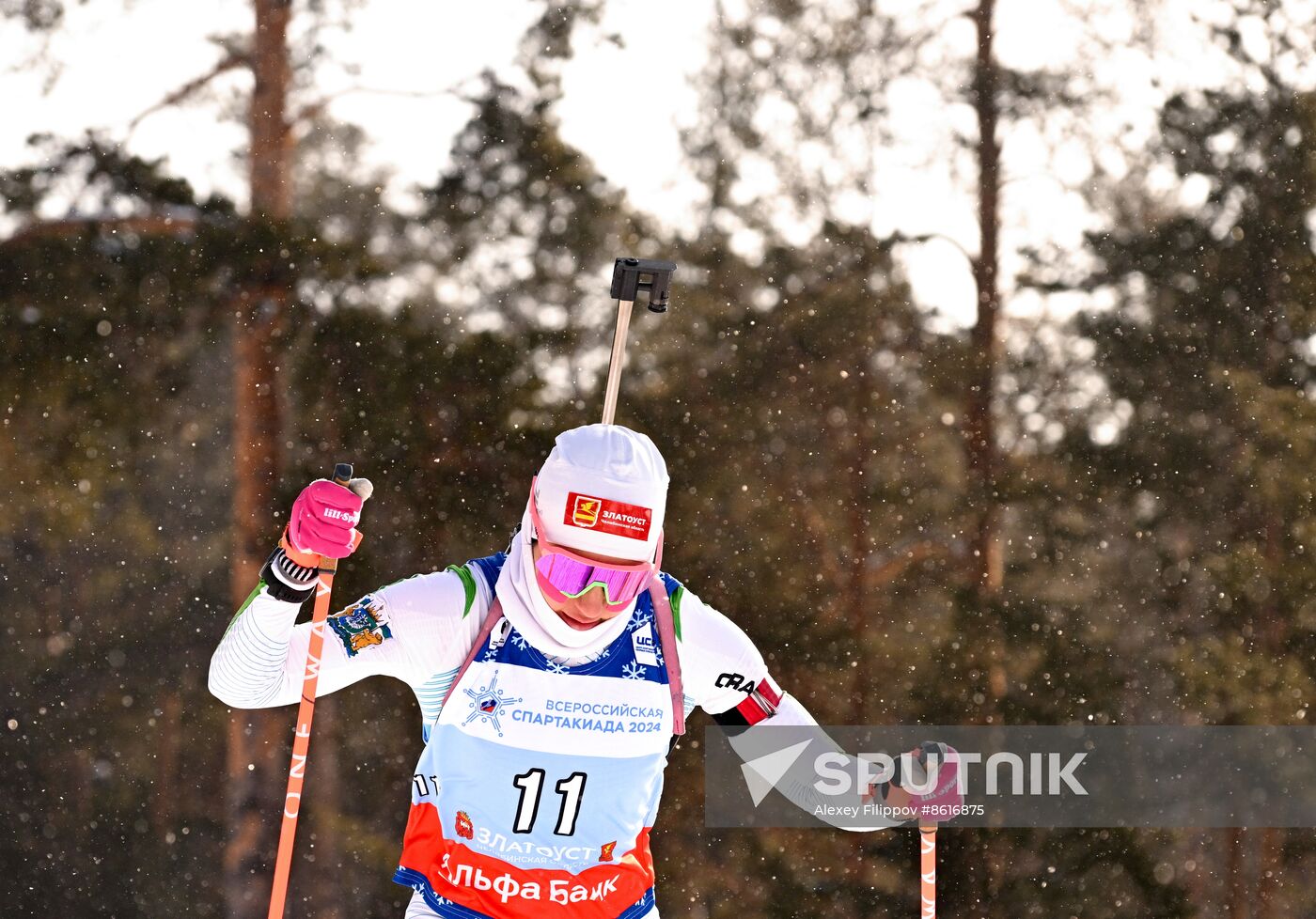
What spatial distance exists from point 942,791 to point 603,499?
127cm

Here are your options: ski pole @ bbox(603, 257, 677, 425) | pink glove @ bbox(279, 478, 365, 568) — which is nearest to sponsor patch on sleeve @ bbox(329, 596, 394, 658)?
pink glove @ bbox(279, 478, 365, 568)

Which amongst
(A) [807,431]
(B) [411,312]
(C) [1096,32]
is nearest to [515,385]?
(B) [411,312]

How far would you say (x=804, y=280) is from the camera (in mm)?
11328

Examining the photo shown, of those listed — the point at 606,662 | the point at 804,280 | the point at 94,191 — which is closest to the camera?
the point at 606,662

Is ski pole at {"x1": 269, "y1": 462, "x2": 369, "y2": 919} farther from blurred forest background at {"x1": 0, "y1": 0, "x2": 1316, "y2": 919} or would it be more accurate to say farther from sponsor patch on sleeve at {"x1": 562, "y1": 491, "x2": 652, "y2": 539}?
blurred forest background at {"x1": 0, "y1": 0, "x2": 1316, "y2": 919}

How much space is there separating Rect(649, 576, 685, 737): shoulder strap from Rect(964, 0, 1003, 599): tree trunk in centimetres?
825

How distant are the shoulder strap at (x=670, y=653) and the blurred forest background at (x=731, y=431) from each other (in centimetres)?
713

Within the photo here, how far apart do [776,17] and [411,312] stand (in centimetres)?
422

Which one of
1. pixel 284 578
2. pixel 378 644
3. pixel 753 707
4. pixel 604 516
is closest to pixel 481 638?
pixel 378 644

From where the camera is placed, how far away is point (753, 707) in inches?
145

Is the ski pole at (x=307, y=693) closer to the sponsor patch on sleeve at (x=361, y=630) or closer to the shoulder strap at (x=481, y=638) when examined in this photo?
the sponsor patch on sleeve at (x=361, y=630)

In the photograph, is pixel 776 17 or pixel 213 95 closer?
pixel 213 95

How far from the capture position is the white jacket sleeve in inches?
124

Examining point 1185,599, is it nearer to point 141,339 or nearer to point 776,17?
point 776,17
